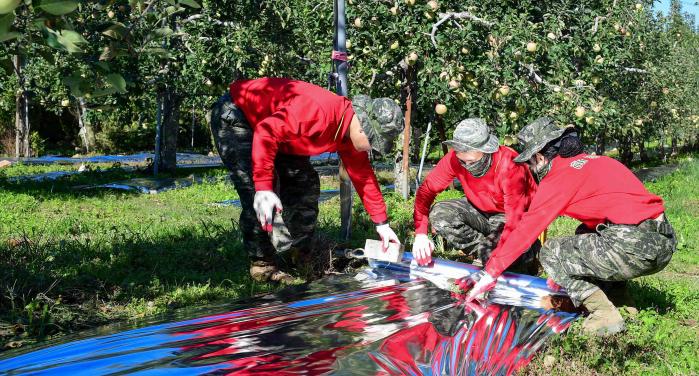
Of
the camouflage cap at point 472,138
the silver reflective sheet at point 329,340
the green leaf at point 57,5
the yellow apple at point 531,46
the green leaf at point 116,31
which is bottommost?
the silver reflective sheet at point 329,340

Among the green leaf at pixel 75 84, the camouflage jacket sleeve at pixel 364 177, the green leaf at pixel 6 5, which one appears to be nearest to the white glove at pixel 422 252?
the camouflage jacket sleeve at pixel 364 177

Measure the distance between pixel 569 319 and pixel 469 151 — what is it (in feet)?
4.03

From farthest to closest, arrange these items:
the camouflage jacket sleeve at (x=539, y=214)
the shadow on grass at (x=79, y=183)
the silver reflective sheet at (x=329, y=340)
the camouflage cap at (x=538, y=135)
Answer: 1. the shadow on grass at (x=79, y=183)
2. the camouflage cap at (x=538, y=135)
3. the camouflage jacket sleeve at (x=539, y=214)
4. the silver reflective sheet at (x=329, y=340)

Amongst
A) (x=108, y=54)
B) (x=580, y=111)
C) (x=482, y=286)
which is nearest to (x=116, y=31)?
(x=108, y=54)

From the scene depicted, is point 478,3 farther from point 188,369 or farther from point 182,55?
point 188,369

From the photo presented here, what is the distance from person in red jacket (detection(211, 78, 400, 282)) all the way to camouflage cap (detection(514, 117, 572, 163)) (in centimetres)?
73

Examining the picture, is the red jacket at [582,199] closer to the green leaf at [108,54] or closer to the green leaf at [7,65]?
the green leaf at [108,54]

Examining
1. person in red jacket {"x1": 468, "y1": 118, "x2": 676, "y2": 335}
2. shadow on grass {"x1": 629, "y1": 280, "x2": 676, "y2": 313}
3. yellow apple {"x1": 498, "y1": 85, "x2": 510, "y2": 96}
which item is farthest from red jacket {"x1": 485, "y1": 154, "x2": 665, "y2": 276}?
yellow apple {"x1": 498, "y1": 85, "x2": 510, "y2": 96}

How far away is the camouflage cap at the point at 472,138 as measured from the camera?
420 cm

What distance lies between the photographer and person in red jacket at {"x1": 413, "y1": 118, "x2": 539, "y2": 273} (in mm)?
4227

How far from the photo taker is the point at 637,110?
1584 cm

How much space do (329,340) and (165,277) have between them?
2.23 metres

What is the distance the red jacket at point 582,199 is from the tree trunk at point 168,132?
10.9m

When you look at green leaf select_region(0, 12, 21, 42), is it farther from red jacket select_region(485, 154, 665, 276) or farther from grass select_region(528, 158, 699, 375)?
red jacket select_region(485, 154, 665, 276)
